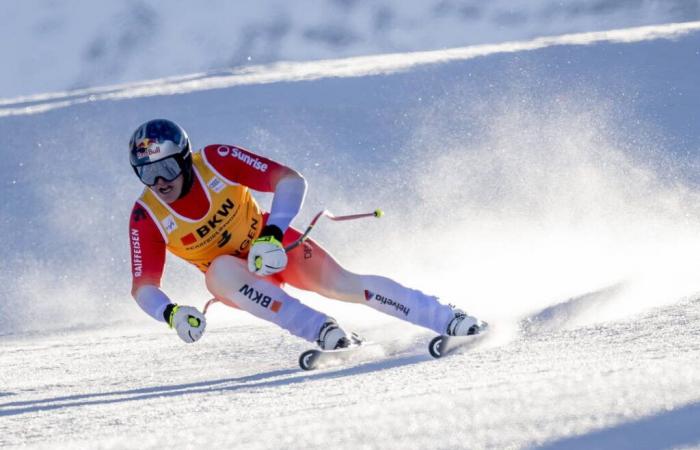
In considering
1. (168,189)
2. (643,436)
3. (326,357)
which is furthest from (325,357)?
(643,436)

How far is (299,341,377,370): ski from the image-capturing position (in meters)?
4.81

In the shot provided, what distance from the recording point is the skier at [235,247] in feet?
16.1

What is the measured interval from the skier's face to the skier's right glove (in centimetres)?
60

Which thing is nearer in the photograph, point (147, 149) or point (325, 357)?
point (325, 357)

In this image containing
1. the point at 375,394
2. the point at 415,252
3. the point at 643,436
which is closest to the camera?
the point at 643,436

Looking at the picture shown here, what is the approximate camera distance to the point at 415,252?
28.7ft

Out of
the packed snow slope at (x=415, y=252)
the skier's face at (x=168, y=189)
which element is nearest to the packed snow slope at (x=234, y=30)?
the packed snow slope at (x=415, y=252)

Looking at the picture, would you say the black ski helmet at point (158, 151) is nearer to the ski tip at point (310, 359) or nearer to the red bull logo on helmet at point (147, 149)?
the red bull logo on helmet at point (147, 149)

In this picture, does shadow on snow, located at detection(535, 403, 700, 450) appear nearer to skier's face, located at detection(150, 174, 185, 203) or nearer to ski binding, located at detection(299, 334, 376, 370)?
ski binding, located at detection(299, 334, 376, 370)

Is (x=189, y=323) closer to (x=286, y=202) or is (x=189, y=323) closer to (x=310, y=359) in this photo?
(x=310, y=359)

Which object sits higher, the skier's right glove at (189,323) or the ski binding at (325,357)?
the ski binding at (325,357)

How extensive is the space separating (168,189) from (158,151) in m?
0.23

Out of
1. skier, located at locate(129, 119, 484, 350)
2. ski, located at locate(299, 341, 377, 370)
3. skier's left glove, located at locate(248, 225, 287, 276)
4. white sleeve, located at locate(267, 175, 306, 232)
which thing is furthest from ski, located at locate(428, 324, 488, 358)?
white sleeve, located at locate(267, 175, 306, 232)

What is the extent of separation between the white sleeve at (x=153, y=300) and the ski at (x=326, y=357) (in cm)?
60
